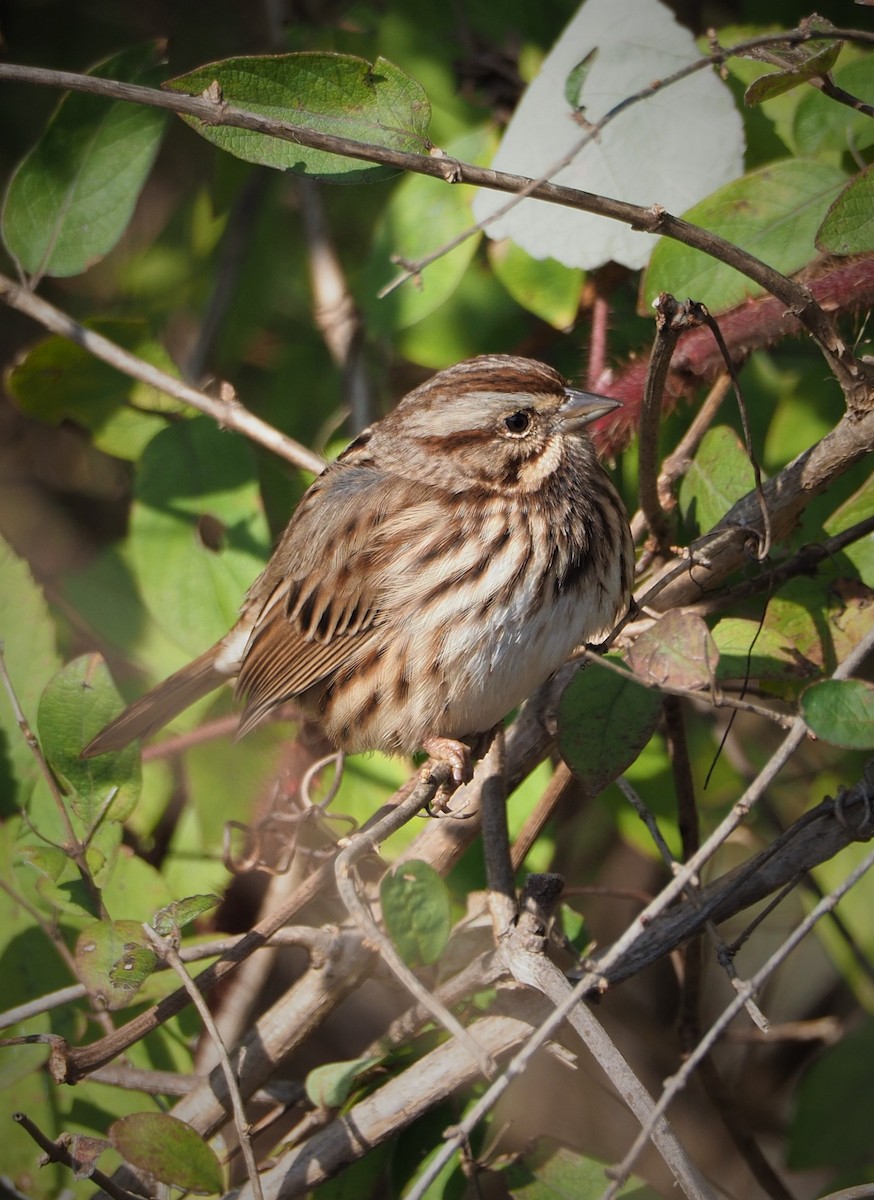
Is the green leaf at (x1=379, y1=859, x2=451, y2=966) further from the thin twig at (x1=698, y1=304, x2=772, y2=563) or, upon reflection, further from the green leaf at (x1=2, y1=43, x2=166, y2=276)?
the green leaf at (x1=2, y1=43, x2=166, y2=276)

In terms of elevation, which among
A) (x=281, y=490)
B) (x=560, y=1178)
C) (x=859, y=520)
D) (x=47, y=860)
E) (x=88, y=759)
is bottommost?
(x=560, y=1178)

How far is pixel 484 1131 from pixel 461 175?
5.69ft

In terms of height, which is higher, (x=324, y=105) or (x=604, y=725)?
(x=324, y=105)

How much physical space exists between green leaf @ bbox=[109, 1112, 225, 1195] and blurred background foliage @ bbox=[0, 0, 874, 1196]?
0.44 m

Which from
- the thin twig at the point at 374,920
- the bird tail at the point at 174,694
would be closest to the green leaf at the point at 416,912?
the thin twig at the point at 374,920

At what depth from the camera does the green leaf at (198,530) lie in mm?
2861

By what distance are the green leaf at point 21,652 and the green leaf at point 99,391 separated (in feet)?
1.42

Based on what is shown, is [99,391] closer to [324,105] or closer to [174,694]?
[174,694]

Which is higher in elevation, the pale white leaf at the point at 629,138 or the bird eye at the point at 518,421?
the pale white leaf at the point at 629,138

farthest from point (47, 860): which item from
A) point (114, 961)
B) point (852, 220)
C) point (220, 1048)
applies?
point (852, 220)

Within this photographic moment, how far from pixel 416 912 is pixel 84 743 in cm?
80

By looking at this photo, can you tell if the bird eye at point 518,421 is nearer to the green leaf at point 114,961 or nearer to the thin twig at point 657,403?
the thin twig at point 657,403

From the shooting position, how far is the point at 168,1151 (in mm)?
1846

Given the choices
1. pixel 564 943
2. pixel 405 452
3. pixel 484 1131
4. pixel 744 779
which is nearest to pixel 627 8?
pixel 405 452
